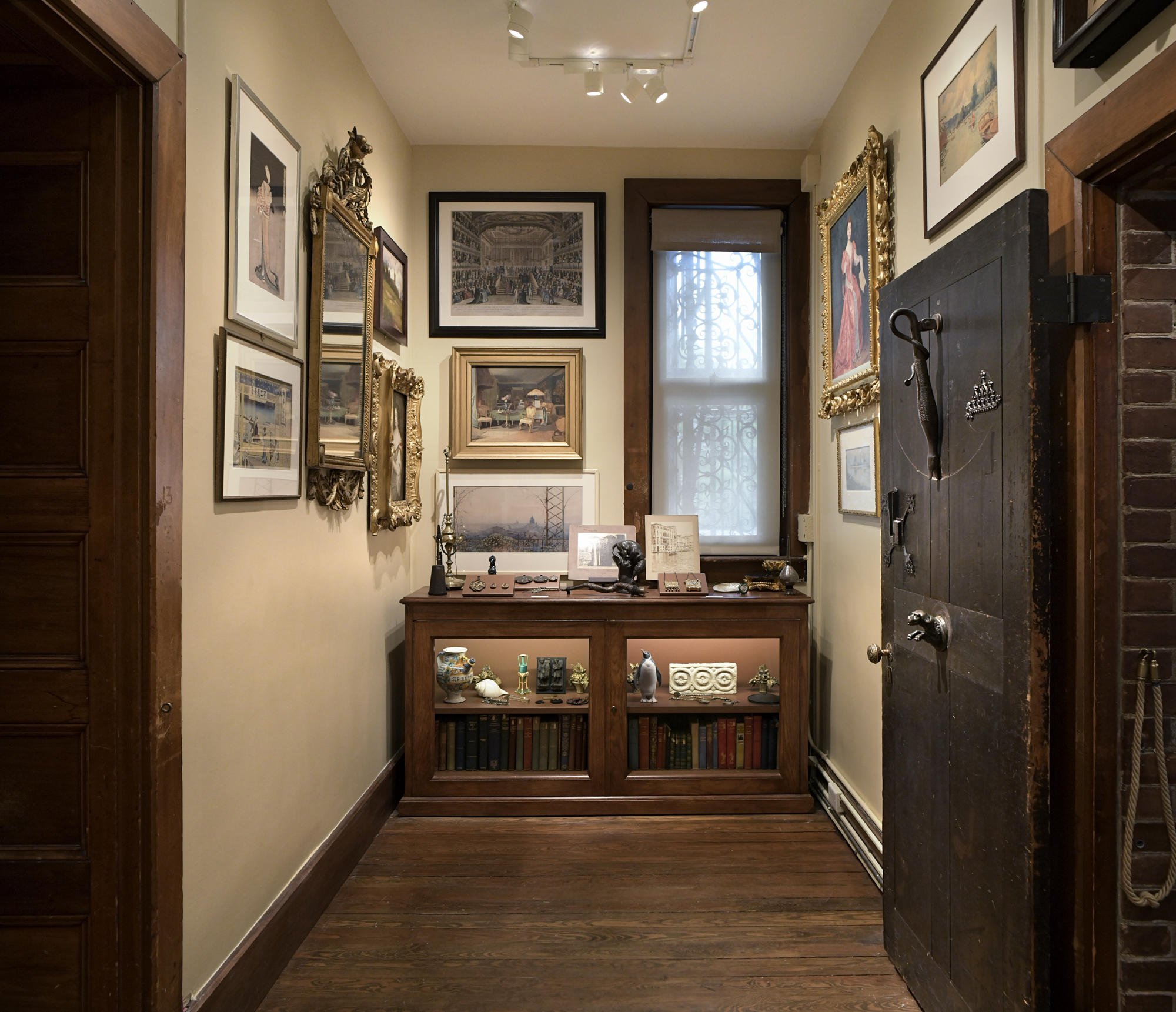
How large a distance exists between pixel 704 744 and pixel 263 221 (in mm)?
2758

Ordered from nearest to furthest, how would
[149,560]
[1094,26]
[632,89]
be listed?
[1094,26]
[149,560]
[632,89]

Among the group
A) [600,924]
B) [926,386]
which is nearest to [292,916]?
[600,924]

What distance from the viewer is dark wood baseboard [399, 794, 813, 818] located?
3.32 metres

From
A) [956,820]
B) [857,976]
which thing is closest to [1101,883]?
[956,820]

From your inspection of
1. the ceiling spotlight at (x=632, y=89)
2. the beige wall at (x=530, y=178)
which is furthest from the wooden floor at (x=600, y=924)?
the ceiling spotlight at (x=632, y=89)

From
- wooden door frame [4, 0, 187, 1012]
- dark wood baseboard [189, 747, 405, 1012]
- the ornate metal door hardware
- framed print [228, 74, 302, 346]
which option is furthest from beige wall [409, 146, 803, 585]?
wooden door frame [4, 0, 187, 1012]

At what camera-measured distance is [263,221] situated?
81.7 inches

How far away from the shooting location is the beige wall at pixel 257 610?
5.74 feet

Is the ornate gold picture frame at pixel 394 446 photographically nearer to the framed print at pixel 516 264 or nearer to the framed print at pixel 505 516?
the framed print at pixel 505 516

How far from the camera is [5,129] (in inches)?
60.5

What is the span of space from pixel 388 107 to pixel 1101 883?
3772 millimetres

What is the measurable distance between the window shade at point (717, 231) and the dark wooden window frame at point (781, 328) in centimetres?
6

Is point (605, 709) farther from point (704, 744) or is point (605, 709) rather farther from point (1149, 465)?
point (1149, 465)

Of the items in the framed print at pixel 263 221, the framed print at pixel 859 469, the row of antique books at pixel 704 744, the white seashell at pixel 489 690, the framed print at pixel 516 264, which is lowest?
the row of antique books at pixel 704 744
